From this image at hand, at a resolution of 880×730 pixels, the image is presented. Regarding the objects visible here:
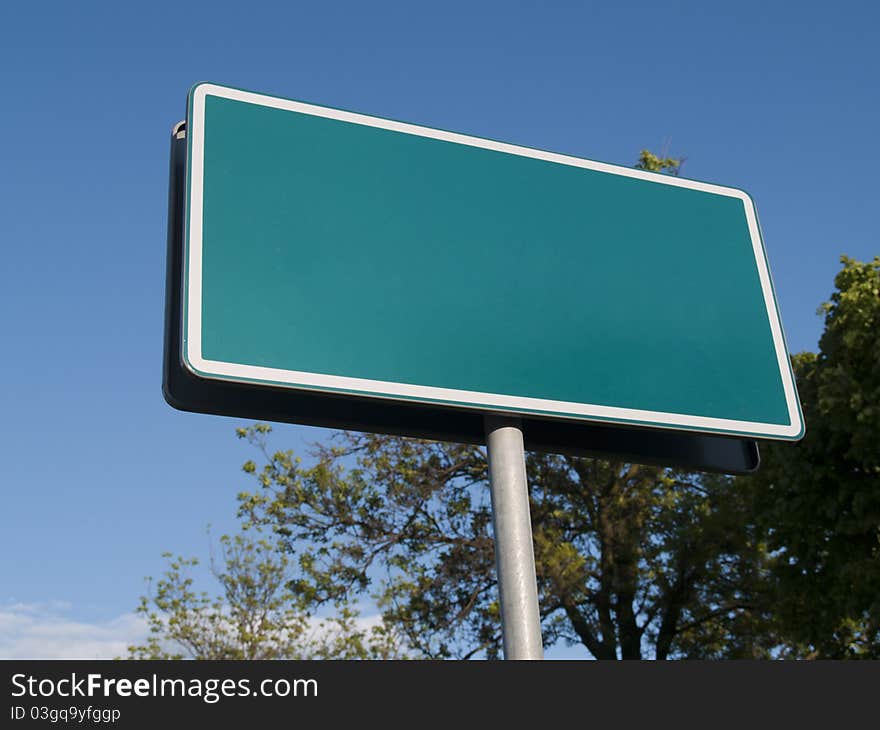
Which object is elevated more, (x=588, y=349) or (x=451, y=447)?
(x=451, y=447)

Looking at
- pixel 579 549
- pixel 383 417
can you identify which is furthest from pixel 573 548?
pixel 383 417

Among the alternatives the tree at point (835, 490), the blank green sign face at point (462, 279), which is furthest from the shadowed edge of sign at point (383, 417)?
the tree at point (835, 490)

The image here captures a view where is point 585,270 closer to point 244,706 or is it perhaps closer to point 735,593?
point 244,706

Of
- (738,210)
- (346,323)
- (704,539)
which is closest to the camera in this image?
(346,323)

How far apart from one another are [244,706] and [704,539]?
18.3 meters

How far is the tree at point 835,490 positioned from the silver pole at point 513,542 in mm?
11222

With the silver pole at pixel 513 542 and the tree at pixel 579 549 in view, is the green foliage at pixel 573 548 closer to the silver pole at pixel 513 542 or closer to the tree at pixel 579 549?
the tree at pixel 579 549

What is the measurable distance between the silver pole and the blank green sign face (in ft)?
0.46

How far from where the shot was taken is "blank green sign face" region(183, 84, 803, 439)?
9.12 feet

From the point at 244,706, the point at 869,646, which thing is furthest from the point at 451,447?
the point at 244,706

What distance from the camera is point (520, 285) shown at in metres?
3.17

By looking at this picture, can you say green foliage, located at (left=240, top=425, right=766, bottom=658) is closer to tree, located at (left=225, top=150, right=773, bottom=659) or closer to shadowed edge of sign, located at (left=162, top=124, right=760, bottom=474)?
tree, located at (left=225, top=150, right=773, bottom=659)

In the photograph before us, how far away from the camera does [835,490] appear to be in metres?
14.0

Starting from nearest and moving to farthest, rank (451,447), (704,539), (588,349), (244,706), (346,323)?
1. (244,706)
2. (346,323)
3. (588,349)
4. (704,539)
5. (451,447)
